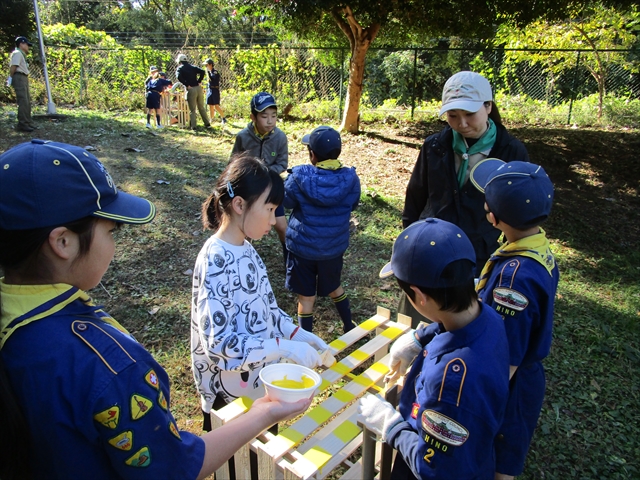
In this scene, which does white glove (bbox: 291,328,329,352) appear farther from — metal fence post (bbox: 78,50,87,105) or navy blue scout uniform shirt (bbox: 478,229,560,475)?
metal fence post (bbox: 78,50,87,105)

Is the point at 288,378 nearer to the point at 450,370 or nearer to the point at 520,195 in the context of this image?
the point at 450,370

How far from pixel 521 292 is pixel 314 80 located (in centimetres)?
1371

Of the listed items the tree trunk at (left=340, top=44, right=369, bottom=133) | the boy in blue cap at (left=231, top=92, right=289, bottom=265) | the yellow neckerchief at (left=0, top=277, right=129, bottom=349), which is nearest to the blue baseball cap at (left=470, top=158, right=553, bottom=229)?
the yellow neckerchief at (left=0, top=277, right=129, bottom=349)

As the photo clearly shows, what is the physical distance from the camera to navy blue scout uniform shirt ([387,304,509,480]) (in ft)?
4.47

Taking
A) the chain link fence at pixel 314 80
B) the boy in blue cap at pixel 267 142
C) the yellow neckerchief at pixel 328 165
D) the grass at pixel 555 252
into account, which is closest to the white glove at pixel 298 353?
the grass at pixel 555 252

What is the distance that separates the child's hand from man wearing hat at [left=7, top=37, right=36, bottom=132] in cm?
1086

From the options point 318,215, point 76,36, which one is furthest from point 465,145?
point 76,36

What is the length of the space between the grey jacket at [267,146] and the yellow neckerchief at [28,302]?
340 centimetres

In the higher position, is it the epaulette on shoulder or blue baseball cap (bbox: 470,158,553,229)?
blue baseball cap (bbox: 470,158,553,229)

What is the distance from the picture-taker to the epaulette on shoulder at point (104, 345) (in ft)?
3.32

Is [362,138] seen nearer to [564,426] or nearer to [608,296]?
[608,296]

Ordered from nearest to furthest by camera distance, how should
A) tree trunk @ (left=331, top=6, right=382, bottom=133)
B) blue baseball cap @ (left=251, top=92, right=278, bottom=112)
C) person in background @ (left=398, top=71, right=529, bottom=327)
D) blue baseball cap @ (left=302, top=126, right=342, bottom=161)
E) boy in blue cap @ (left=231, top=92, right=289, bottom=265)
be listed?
person in background @ (left=398, top=71, right=529, bottom=327)
blue baseball cap @ (left=302, top=126, right=342, bottom=161)
blue baseball cap @ (left=251, top=92, right=278, bottom=112)
boy in blue cap @ (left=231, top=92, right=289, bottom=265)
tree trunk @ (left=331, top=6, right=382, bottom=133)

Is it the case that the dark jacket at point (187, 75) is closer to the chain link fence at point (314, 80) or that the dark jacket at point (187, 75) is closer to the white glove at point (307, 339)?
the chain link fence at point (314, 80)

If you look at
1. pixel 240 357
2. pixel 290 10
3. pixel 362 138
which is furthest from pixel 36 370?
A: pixel 362 138
